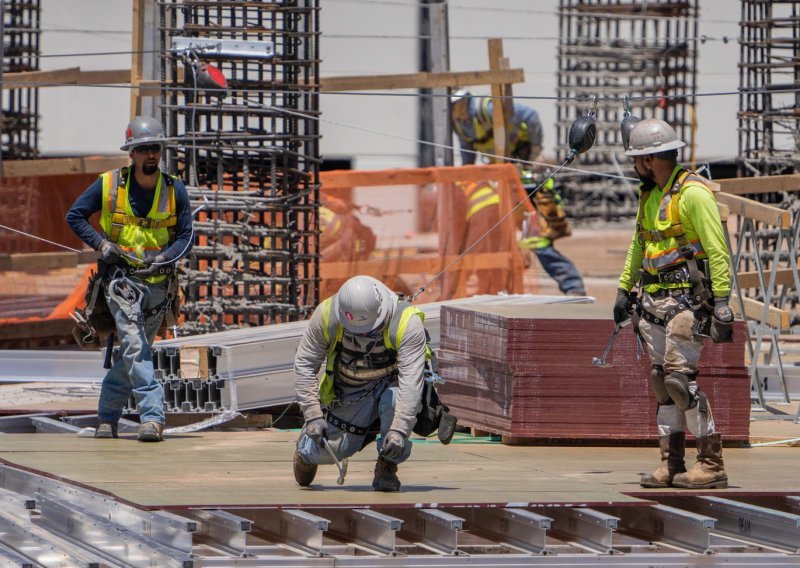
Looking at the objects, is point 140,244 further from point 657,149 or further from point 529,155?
point 529,155

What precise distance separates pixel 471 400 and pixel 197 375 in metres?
1.98

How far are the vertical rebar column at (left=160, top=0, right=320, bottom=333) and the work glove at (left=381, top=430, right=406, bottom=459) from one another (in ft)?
19.2

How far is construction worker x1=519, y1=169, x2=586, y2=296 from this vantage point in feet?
61.6

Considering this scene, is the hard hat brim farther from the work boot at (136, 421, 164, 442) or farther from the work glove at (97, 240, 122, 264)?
the work boot at (136, 421, 164, 442)

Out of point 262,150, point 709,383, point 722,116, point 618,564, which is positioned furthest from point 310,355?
point 722,116

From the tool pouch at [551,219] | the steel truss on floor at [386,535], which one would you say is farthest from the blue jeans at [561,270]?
the steel truss on floor at [386,535]

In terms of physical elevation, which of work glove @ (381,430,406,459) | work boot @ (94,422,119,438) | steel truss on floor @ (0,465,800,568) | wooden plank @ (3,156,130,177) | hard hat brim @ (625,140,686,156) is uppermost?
wooden plank @ (3,156,130,177)

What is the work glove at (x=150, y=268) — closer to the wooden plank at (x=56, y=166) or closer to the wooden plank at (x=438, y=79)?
→ the wooden plank at (x=56, y=166)

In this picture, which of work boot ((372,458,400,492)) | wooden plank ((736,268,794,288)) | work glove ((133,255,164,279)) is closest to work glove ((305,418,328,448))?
work boot ((372,458,400,492))

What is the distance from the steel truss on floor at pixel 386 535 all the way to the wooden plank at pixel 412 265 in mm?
8419

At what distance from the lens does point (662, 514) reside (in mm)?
8875

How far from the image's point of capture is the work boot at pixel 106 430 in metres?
11.6

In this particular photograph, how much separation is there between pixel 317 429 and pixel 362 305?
2.38 feet

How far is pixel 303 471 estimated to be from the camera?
30.4ft
